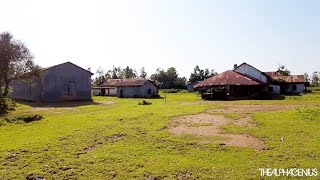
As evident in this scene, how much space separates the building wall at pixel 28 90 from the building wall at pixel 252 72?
33094 mm

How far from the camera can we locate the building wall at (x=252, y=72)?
170 ft

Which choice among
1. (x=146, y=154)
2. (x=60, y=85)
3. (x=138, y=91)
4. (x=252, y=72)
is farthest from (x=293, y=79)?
(x=146, y=154)

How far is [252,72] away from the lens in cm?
5222

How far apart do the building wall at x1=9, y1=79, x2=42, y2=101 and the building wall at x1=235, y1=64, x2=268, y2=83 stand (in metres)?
33.1

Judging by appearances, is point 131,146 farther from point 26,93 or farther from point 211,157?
point 26,93

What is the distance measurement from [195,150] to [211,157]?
1.06 meters

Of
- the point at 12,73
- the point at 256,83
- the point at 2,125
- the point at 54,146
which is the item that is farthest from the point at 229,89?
the point at 54,146

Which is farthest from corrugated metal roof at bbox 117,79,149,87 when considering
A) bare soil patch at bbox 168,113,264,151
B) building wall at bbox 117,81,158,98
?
bare soil patch at bbox 168,113,264,151

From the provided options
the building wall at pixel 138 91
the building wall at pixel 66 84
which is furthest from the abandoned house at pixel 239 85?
the building wall at pixel 66 84

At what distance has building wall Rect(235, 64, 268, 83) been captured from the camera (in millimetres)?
51744

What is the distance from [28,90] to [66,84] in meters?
6.06

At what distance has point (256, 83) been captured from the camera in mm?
45094

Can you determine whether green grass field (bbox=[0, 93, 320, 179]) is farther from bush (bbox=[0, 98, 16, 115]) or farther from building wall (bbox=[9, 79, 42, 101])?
building wall (bbox=[9, 79, 42, 101])

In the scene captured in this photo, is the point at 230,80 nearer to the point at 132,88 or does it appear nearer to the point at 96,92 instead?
the point at 132,88
